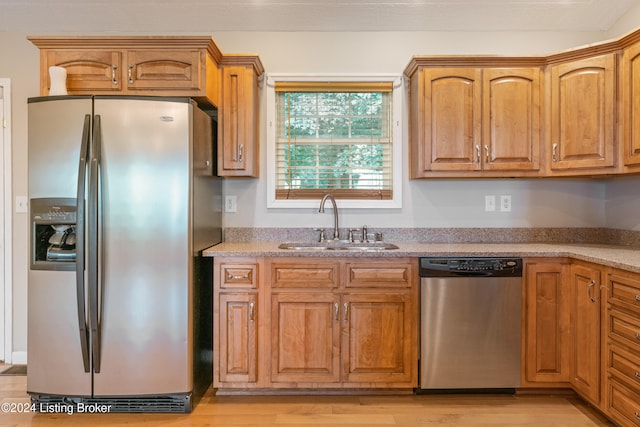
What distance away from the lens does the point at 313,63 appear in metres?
3.04

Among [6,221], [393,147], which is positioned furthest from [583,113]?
[6,221]

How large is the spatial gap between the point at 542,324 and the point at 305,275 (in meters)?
1.43

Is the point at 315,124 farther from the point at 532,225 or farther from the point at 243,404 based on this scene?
the point at 243,404

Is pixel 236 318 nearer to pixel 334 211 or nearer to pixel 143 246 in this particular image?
pixel 143 246

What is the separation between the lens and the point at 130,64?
2463mm

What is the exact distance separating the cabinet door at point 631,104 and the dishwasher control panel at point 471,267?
2.96 ft

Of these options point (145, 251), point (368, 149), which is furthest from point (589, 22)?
point (145, 251)

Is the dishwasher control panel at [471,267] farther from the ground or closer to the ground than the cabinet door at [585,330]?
farther from the ground

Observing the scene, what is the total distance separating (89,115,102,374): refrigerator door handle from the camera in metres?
2.20

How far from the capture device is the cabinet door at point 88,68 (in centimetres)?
247

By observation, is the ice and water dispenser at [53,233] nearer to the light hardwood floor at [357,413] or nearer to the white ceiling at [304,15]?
the light hardwood floor at [357,413]

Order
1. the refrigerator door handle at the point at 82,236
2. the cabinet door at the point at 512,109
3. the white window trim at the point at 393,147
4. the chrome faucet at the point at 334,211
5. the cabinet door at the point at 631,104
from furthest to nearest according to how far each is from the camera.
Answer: the white window trim at the point at 393,147 < the chrome faucet at the point at 334,211 < the cabinet door at the point at 512,109 < the cabinet door at the point at 631,104 < the refrigerator door handle at the point at 82,236

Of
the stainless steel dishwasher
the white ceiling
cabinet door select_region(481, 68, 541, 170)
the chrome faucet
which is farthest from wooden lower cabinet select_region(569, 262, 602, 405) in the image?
the white ceiling

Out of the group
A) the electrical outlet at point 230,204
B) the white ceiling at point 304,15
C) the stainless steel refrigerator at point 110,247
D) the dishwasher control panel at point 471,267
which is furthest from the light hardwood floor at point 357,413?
the white ceiling at point 304,15
